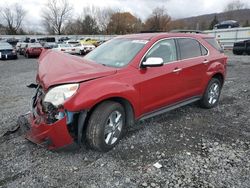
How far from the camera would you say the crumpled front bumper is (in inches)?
124

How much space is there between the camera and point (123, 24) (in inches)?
2793

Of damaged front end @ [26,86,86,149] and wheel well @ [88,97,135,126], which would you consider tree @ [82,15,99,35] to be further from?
damaged front end @ [26,86,86,149]

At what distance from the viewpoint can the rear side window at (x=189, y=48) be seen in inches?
185

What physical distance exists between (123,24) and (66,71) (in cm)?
7032

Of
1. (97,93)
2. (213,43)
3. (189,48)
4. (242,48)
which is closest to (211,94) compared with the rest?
(213,43)

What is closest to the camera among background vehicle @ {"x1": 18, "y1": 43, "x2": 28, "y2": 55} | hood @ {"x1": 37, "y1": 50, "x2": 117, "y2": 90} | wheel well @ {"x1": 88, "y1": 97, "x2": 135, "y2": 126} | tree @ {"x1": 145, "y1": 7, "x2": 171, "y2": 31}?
hood @ {"x1": 37, "y1": 50, "x2": 117, "y2": 90}

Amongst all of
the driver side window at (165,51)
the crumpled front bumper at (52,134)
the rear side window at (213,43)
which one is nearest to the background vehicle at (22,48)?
the rear side window at (213,43)

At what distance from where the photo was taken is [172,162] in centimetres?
338

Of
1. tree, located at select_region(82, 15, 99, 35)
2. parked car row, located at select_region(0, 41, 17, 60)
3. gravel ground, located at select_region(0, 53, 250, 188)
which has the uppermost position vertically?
tree, located at select_region(82, 15, 99, 35)

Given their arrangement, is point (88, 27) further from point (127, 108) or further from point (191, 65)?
point (127, 108)

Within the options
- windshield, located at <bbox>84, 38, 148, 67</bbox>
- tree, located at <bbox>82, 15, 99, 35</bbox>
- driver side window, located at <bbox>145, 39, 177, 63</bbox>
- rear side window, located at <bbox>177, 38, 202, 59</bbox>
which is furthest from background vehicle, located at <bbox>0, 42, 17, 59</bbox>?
tree, located at <bbox>82, 15, 99, 35</bbox>

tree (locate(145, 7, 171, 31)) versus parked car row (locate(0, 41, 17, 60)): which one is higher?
tree (locate(145, 7, 171, 31))

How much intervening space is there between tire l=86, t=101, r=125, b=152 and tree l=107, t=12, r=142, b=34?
2669 inches

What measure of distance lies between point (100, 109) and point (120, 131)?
23.6 inches
